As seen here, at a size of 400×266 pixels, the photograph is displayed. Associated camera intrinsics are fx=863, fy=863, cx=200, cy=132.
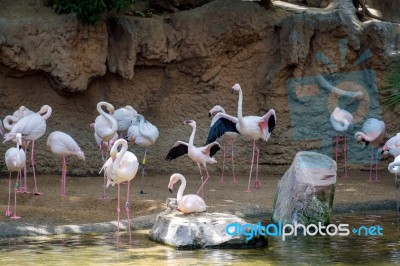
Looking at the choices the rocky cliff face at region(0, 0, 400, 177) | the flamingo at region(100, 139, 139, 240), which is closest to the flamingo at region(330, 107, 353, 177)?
the rocky cliff face at region(0, 0, 400, 177)

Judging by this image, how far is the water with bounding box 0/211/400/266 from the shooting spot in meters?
7.19

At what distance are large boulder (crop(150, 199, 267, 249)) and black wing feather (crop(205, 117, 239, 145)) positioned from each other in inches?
126

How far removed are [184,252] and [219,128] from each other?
376cm

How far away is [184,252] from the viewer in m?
7.69

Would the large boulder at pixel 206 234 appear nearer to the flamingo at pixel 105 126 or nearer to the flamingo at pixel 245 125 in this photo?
the flamingo at pixel 105 126

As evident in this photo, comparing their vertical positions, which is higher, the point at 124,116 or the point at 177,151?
the point at 124,116

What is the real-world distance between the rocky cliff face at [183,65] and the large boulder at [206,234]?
4.96 m

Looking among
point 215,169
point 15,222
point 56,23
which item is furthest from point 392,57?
point 15,222

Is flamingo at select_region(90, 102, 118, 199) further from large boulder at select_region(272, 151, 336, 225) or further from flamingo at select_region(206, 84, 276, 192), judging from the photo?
large boulder at select_region(272, 151, 336, 225)

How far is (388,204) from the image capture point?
33.8 ft

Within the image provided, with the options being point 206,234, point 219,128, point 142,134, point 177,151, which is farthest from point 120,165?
point 219,128

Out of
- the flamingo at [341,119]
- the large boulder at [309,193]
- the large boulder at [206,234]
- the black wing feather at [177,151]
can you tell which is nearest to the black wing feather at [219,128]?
the black wing feather at [177,151]

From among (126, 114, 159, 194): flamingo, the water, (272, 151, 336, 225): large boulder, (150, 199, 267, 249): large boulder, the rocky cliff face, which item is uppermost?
the rocky cliff face

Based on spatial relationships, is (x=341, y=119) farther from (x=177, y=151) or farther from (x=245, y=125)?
(x=177, y=151)
